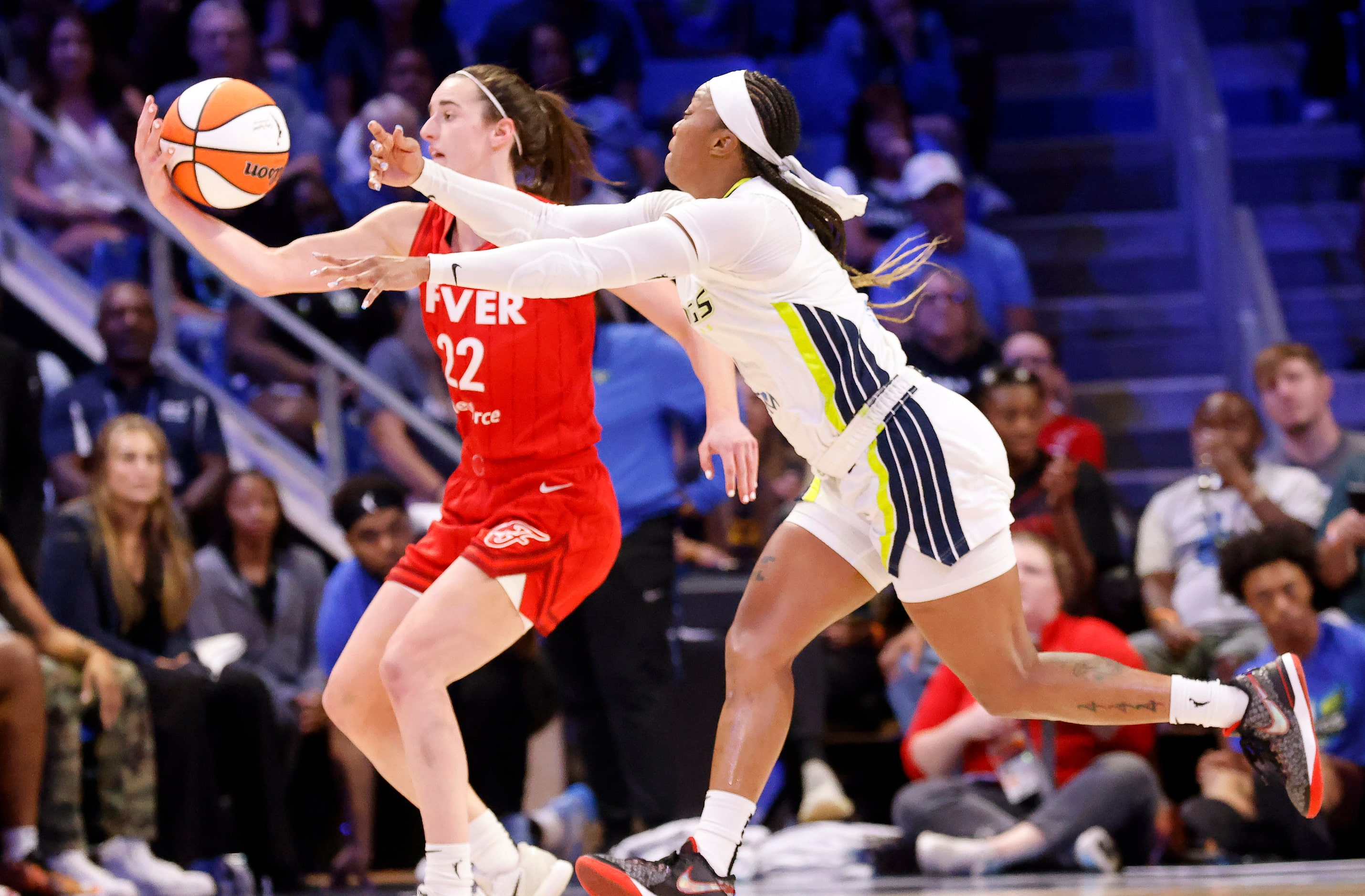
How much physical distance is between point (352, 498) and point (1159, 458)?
15.1ft

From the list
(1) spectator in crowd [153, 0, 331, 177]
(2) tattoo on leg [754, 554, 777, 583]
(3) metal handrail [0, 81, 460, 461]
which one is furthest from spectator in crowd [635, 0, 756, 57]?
(2) tattoo on leg [754, 554, 777, 583]

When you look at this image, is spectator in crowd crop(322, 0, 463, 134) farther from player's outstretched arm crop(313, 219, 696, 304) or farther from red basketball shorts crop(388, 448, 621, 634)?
player's outstretched arm crop(313, 219, 696, 304)

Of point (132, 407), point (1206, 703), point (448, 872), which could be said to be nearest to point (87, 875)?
point (132, 407)

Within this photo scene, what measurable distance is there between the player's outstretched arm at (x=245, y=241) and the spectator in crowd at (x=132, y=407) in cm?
316

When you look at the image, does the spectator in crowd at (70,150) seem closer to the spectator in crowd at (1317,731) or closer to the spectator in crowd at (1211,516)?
the spectator in crowd at (1211,516)

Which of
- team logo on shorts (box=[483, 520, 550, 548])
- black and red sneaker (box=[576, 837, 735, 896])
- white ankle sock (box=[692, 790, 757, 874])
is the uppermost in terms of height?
team logo on shorts (box=[483, 520, 550, 548])

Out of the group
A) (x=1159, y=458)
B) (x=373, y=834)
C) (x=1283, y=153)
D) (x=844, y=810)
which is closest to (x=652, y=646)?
(x=844, y=810)

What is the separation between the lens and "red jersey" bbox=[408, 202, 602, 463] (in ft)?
14.2

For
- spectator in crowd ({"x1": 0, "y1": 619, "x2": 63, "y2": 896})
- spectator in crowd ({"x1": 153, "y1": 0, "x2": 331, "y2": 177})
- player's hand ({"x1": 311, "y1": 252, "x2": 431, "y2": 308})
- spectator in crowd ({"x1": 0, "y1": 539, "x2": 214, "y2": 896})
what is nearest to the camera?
player's hand ({"x1": 311, "y1": 252, "x2": 431, "y2": 308})

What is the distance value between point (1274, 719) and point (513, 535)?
1.97 metres

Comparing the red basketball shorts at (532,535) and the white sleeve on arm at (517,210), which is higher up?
the white sleeve on arm at (517,210)

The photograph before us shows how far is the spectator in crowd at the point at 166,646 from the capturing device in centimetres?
638

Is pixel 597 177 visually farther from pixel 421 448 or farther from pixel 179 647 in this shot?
pixel 421 448

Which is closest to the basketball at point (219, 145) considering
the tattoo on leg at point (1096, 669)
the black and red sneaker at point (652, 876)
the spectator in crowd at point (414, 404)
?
the black and red sneaker at point (652, 876)
